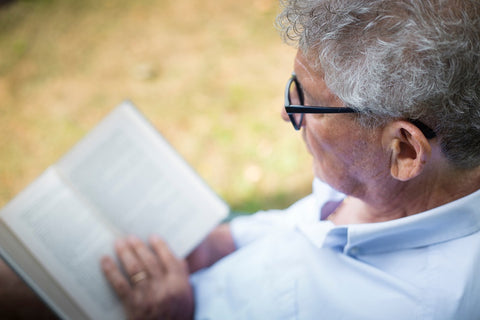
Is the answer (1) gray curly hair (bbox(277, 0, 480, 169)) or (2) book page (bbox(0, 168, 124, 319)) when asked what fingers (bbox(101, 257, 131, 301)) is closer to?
(2) book page (bbox(0, 168, 124, 319))

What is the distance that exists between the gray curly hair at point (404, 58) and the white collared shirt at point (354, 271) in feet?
0.63

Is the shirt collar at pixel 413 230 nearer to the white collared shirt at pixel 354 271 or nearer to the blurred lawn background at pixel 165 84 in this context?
the white collared shirt at pixel 354 271

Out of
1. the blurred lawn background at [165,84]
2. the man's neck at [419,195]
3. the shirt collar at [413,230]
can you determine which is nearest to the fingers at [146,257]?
the shirt collar at [413,230]

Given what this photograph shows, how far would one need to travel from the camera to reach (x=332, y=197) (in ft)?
4.43

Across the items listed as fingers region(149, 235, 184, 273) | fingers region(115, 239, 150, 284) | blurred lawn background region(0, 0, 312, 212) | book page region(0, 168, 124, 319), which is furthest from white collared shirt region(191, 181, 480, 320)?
blurred lawn background region(0, 0, 312, 212)

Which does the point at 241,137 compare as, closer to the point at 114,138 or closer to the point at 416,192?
the point at 114,138

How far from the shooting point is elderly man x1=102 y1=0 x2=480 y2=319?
82 centimetres

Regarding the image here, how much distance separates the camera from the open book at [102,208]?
4.05ft

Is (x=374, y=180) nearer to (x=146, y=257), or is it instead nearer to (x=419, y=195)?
(x=419, y=195)

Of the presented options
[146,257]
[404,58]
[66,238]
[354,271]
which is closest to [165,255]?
[146,257]

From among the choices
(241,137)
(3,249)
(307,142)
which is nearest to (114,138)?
(3,249)

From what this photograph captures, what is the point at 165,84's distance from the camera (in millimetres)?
2889

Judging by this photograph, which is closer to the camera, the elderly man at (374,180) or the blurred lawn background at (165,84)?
the elderly man at (374,180)

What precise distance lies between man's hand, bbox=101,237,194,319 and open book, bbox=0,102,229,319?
35mm
